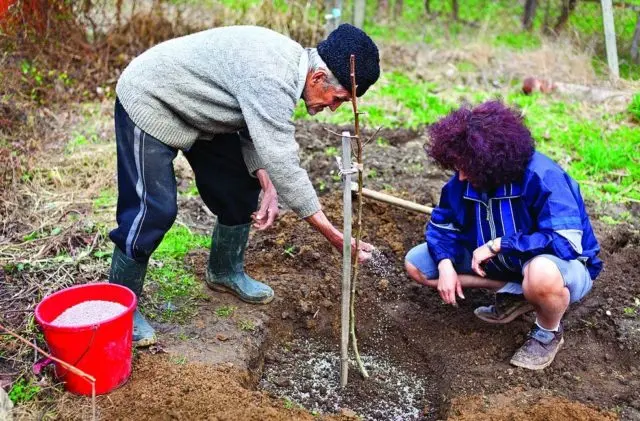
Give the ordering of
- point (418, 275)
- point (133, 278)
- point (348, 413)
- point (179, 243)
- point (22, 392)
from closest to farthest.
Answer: point (22, 392)
point (348, 413)
point (133, 278)
point (418, 275)
point (179, 243)

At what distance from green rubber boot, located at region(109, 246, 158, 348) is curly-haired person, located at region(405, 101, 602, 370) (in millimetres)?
1436

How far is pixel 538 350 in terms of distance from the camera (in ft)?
10.9

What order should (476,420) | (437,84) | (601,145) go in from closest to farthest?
1. (476,420)
2. (601,145)
3. (437,84)

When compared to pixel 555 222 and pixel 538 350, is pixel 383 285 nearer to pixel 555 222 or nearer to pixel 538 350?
pixel 538 350

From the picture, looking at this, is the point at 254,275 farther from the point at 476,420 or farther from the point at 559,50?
the point at 559,50

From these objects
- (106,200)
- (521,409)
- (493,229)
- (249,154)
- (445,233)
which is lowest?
(106,200)

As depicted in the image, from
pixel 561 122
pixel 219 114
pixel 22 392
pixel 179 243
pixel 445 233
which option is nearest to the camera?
pixel 22 392

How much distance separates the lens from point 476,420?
2891 millimetres

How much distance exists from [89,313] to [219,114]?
102 cm

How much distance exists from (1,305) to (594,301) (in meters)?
3.12

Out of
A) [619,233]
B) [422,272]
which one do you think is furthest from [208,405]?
[619,233]

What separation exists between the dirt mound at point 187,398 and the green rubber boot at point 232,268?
2.33ft

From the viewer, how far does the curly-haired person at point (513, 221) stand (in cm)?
306

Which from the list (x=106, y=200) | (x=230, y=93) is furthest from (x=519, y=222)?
(x=106, y=200)
